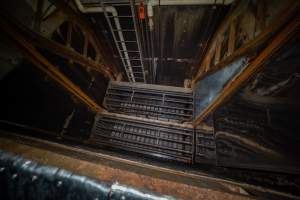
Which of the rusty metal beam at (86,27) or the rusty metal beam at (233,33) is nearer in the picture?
the rusty metal beam at (233,33)

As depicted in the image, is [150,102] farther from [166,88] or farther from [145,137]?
[145,137]

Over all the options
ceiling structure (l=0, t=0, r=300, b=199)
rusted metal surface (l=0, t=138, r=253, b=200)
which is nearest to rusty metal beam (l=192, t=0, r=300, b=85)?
ceiling structure (l=0, t=0, r=300, b=199)

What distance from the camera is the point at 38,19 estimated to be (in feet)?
6.00

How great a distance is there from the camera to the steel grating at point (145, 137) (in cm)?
254

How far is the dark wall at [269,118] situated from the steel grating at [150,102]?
115 centimetres

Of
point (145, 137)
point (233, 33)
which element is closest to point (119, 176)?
point (145, 137)

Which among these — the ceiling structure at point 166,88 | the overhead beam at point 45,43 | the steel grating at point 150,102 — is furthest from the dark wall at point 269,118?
the overhead beam at point 45,43

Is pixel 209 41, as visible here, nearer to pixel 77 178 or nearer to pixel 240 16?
pixel 240 16

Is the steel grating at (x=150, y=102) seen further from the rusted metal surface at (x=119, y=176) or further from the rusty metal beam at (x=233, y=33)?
the rusted metal surface at (x=119, y=176)

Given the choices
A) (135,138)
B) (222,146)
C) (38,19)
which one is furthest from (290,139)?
(38,19)

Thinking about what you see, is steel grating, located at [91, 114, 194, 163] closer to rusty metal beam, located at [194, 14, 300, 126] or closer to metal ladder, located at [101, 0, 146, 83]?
rusty metal beam, located at [194, 14, 300, 126]

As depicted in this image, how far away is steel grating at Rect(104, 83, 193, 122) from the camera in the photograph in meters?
2.99

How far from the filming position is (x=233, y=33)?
213 cm

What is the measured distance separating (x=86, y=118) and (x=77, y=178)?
2089 millimetres
